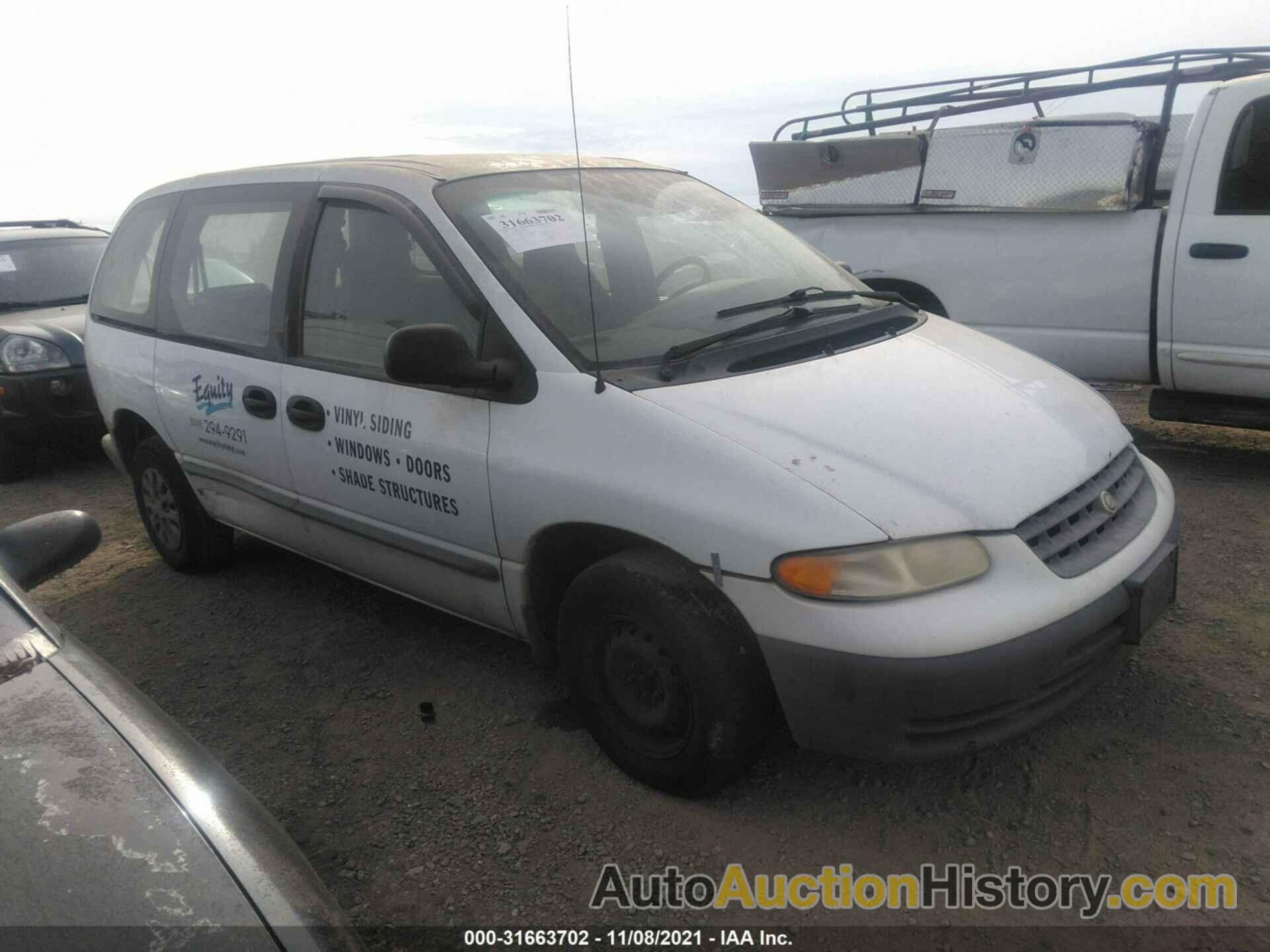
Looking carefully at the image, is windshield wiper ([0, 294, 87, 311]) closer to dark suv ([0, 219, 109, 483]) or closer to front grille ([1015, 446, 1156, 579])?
dark suv ([0, 219, 109, 483])

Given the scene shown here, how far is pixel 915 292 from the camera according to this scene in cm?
578

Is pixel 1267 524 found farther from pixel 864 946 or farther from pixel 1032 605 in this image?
pixel 864 946

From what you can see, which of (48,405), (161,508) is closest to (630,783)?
(161,508)

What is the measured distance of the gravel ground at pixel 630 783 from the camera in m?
2.43

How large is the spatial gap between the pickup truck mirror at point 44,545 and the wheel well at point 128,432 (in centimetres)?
229

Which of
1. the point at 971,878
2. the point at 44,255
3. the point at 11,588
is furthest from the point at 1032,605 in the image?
the point at 44,255

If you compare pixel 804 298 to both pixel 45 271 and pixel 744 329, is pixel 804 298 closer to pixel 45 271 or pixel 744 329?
pixel 744 329

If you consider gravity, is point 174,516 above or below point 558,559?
below

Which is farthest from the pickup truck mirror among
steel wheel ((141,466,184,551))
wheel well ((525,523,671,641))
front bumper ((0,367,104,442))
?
front bumper ((0,367,104,442))

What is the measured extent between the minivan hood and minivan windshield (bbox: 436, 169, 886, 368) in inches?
13.1

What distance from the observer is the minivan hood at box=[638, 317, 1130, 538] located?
232 centimetres

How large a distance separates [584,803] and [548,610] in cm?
55

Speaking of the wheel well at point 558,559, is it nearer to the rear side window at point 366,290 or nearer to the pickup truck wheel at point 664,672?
the pickup truck wheel at point 664,672

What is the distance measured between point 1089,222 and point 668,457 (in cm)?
364
